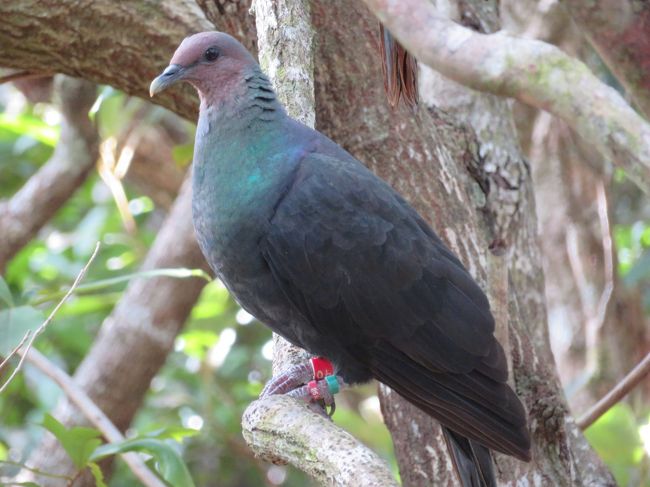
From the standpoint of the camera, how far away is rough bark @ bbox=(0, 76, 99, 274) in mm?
4680

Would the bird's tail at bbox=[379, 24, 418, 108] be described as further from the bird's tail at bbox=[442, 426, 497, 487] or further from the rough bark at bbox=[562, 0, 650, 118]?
the bird's tail at bbox=[442, 426, 497, 487]

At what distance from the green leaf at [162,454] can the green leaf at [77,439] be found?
0.09 feet

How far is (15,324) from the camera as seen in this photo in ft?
9.93

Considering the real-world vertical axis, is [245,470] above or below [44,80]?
below

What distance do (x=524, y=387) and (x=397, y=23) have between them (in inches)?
72.8

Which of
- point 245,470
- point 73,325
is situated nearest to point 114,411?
point 73,325

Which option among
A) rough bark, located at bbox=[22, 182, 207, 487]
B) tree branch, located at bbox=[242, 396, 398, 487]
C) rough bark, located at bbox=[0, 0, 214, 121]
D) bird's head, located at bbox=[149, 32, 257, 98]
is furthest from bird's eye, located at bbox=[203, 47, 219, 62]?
rough bark, located at bbox=[22, 182, 207, 487]

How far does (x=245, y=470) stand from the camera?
17.9 feet

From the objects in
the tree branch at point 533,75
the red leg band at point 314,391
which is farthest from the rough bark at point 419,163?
the tree branch at point 533,75

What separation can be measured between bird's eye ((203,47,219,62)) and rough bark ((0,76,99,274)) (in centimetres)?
183

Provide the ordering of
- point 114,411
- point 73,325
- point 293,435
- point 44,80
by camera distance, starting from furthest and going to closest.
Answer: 1. point 44,80
2. point 73,325
3. point 114,411
4. point 293,435

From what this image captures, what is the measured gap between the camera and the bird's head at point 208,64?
291 cm

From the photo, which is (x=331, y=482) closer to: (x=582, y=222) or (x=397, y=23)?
(x=397, y=23)

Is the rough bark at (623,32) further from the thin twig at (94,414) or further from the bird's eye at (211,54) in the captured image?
the thin twig at (94,414)
